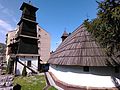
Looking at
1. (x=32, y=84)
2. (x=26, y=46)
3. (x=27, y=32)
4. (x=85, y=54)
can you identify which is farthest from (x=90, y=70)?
(x=27, y=32)

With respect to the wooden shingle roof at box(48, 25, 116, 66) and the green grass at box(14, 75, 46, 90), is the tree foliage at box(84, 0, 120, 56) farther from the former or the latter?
the green grass at box(14, 75, 46, 90)

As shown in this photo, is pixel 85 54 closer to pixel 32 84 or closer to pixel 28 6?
pixel 32 84

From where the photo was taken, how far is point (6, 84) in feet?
31.2

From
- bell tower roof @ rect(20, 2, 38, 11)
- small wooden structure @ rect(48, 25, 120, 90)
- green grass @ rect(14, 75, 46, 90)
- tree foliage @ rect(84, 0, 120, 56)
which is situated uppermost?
bell tower roof @ rect(20, 2, 38, 11)

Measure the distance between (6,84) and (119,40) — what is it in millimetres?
9423

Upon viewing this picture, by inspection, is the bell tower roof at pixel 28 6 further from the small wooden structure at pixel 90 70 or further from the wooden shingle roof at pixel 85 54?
the small wooden structure at pixel 90 70

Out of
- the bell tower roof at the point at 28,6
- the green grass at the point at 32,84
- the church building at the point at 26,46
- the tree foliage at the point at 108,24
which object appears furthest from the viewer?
the bell tower roof at the point at 28,6

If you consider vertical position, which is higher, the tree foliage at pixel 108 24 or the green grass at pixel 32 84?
the tree foliage at pixel 108 24

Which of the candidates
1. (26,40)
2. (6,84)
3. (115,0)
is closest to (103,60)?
(115,0)

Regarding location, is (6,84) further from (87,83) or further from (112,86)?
(112,86)

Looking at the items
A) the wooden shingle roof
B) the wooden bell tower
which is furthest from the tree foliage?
the wooden bell tower

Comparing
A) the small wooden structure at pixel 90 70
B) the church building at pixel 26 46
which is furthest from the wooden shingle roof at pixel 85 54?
the church building at pixel 26 46

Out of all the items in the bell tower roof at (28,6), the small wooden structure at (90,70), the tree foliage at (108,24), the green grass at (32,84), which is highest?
the bell tower roof at (28,6)

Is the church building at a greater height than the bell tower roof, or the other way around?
the bell tower roof
